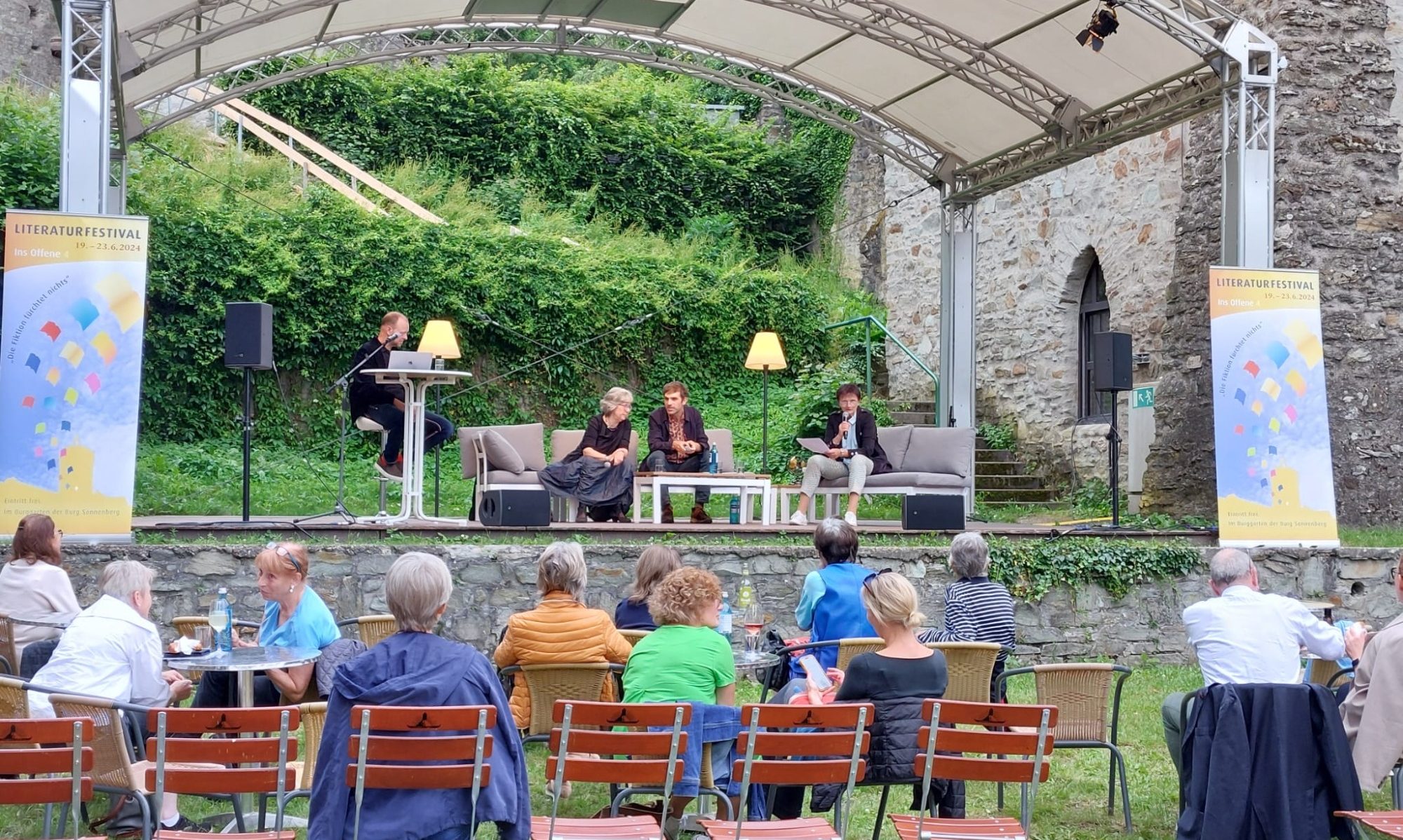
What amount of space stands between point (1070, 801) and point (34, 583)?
396 centimetres

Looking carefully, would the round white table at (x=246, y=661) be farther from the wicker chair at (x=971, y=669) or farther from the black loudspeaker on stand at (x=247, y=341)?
the black loudspeaker on stand at (x=247, y=341)

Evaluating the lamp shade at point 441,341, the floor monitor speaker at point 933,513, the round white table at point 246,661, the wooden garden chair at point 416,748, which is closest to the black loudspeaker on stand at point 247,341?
the lamp shade at point 441,341

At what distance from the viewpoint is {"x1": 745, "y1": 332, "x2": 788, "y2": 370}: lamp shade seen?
11539 mm

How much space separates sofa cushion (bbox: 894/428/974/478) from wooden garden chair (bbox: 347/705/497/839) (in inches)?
298

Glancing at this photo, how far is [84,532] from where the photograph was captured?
6750 millimetres

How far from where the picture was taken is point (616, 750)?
358 cm

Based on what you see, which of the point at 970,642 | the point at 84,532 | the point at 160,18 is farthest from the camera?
the point at 160,18

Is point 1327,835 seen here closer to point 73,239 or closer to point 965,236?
point 73,239

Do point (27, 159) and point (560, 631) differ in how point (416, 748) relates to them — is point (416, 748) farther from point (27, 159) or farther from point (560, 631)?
point (27, 159)

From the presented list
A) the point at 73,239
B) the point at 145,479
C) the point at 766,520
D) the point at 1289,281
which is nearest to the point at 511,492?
the point at 766,520

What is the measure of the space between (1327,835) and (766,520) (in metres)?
5.46

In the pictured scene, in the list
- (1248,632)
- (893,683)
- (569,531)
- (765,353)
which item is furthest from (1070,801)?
(765,353)

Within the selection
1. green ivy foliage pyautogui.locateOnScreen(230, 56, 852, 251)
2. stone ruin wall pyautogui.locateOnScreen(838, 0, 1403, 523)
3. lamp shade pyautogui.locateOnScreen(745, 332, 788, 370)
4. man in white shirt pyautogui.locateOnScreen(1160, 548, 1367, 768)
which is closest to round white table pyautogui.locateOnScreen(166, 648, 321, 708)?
man in white shirt pyautogui.locateOnScreen(1160, 548, 1367, 768)

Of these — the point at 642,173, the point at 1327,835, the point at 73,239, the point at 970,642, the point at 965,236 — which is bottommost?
the point at 1327,835
